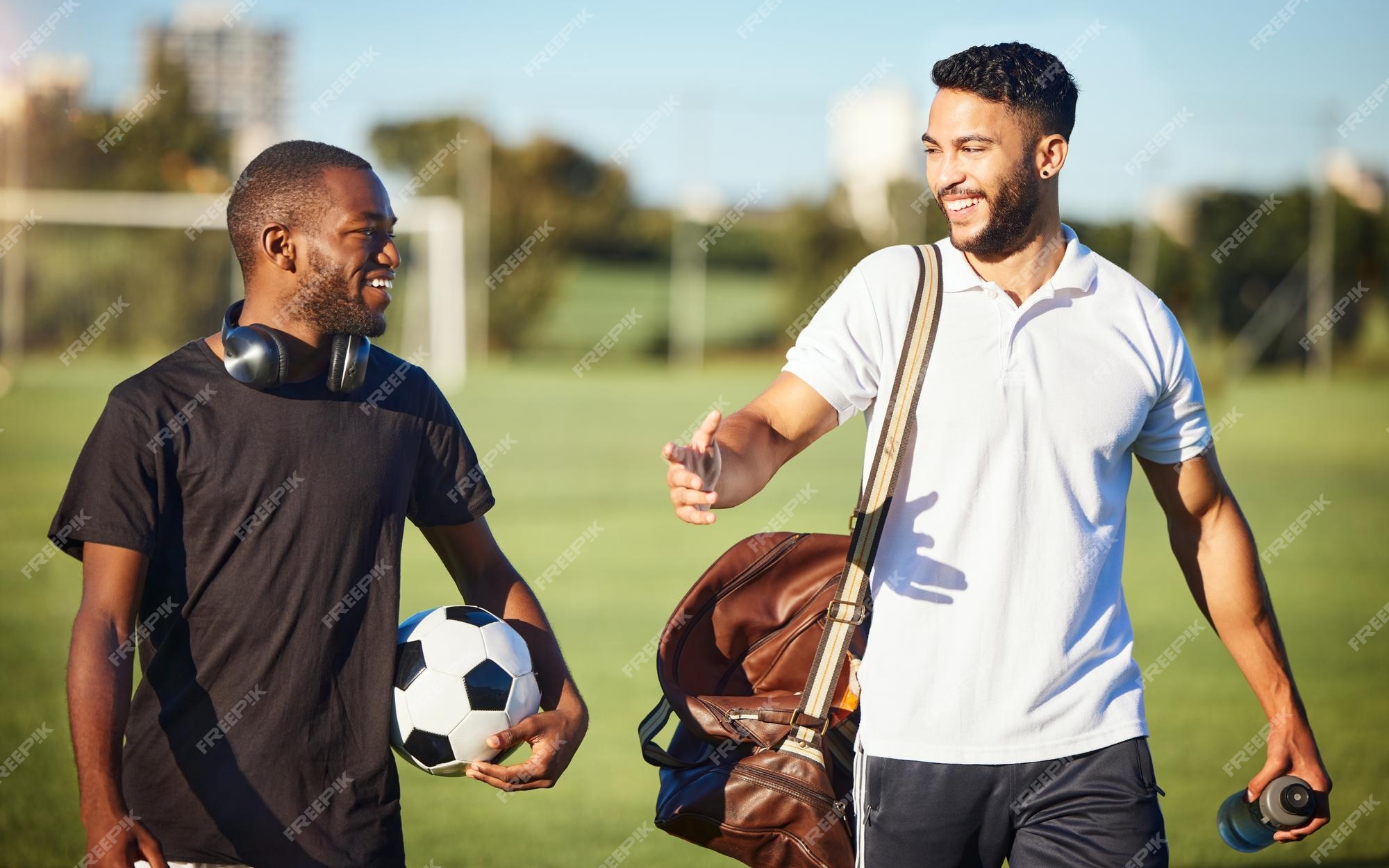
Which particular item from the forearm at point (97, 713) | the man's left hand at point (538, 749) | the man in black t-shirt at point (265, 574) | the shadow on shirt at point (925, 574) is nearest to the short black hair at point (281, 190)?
the man in black t-shirt at point (265, 574)

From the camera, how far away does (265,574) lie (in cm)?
260

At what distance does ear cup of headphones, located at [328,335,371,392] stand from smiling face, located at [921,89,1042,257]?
49.2 inches

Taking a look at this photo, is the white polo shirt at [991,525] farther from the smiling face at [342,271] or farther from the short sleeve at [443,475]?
the smiling face at [342,271]

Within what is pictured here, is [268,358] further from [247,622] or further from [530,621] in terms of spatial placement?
[530,621]

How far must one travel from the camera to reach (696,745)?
Answer: 2.91 m

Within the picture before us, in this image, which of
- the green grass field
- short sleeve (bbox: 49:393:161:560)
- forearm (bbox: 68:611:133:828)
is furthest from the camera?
the green grass field

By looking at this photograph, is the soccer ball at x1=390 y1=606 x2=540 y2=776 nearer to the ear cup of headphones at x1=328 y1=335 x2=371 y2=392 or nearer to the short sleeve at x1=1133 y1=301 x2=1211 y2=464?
the ear cup of headphones at x1=328 y1=335 x2=371 y2=392

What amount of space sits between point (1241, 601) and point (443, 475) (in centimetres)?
181

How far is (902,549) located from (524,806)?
11.8 feet

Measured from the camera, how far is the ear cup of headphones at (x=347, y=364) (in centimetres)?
269

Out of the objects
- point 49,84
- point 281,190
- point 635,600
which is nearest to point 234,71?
point 49,84

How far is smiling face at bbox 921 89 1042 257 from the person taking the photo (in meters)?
2.83

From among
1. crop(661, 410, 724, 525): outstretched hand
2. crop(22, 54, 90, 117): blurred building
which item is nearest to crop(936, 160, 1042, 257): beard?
crop(661, 410, 724, 525): outstretched hand

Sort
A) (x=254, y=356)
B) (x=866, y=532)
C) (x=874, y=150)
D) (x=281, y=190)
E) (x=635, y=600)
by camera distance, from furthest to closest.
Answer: (x=874, y=150) → (x=635, y=600) → (x=281, y=190) → (x=866, y=532) → (x=254, y=356)
